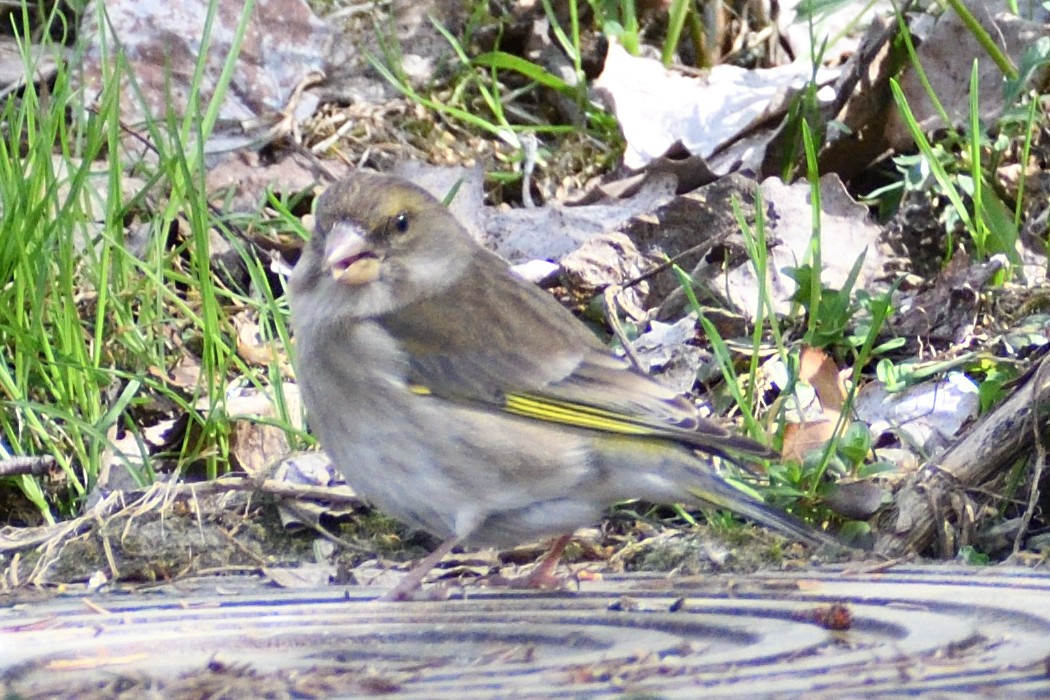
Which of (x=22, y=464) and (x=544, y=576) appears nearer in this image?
(x=544, y=576)

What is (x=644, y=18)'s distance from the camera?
7242mm

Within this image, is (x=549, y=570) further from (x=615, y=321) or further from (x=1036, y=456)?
(x=615, y=321)

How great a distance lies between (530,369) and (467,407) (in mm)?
194

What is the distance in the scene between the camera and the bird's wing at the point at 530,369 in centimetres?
377

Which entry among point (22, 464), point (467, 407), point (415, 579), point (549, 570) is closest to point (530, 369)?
point (467, 407)

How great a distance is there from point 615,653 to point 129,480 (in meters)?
2.33

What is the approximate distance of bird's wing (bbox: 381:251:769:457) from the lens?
377 centimetres

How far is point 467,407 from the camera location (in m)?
3.88

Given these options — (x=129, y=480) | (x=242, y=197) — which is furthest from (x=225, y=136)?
(x=129, y=480)

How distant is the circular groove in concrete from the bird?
31 centimetres

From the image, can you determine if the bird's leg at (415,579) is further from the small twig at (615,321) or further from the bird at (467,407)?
the small twig at (615,321)

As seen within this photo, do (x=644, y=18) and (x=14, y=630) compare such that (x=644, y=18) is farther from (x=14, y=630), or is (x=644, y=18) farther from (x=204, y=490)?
(x=14, y=630)

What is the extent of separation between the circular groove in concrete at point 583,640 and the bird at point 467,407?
31cm

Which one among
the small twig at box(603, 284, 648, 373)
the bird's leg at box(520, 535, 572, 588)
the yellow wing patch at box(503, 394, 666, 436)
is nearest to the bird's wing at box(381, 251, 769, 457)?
the yellow wing patch at box(503, 394, 666, 436)
